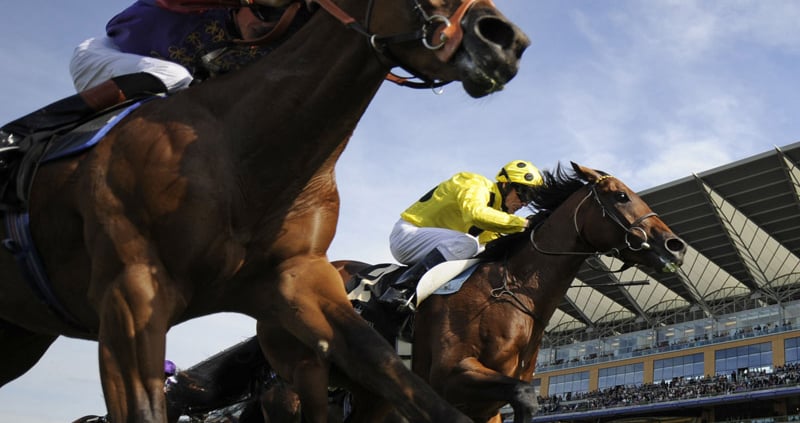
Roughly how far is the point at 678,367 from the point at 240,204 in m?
54.5

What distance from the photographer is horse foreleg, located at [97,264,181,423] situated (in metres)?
3.04

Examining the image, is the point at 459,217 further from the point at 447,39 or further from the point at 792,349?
the point at 792,349

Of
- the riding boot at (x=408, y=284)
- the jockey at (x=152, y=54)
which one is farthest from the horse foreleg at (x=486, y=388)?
the jockey at (x=152, y=54)

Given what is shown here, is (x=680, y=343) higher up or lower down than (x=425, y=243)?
higher up

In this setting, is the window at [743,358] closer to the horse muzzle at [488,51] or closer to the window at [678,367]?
the window at [678,367]

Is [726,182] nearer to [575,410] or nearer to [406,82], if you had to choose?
[575,410]

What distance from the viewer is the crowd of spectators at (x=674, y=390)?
150 feet

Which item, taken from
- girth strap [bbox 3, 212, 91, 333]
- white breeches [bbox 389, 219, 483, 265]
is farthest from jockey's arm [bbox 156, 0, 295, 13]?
white breeches [bbox 389, 219, 483, 265]

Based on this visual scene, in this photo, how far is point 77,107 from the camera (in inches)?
148

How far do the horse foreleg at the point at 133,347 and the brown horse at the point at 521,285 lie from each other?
9.65 ft

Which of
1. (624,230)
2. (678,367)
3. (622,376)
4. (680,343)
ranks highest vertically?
(680,343)

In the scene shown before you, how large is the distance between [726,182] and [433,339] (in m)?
39.2

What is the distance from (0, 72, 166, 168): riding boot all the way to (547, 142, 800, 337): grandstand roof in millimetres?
36397

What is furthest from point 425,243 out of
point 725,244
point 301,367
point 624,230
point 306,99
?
point 725,244
